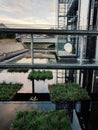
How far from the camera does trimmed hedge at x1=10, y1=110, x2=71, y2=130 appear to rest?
7.45ft

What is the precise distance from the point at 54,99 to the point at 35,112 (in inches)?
28.8

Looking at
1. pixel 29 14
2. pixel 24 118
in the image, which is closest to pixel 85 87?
pixel 24 118

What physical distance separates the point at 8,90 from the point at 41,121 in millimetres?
1687

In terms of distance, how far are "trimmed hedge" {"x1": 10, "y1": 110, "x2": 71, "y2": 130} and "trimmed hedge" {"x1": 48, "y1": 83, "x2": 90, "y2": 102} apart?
714 mm

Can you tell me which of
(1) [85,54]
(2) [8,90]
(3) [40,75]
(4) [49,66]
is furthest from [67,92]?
(4) [49,66]

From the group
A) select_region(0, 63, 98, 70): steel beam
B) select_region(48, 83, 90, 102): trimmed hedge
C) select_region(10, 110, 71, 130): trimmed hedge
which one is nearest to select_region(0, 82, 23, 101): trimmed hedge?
select_region(48, 83, 90, 102): trimmed hedge

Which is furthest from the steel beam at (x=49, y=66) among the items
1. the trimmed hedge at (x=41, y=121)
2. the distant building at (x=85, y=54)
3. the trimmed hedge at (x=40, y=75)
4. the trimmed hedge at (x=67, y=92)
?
the trimmed hedge at (x=40, y=75)

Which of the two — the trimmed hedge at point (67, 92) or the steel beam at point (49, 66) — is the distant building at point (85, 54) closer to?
the steel beam at point (49, 66)

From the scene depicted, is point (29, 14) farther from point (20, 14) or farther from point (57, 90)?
point (57, 90)

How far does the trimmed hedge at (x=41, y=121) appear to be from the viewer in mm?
2270

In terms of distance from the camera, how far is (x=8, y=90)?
12.7 ft

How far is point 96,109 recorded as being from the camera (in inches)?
114

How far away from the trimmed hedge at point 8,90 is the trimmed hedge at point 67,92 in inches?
30.4

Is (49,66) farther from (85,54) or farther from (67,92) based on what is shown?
(85,54)
